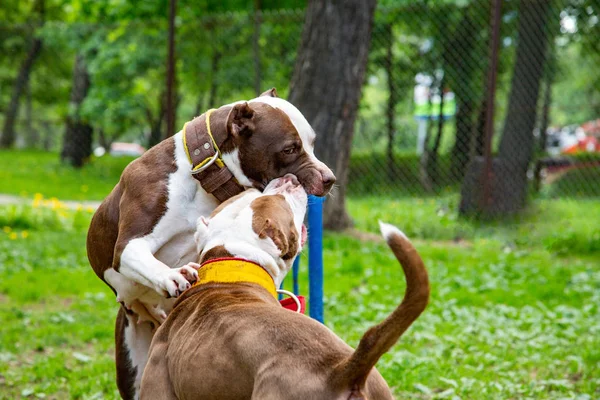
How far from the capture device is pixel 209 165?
3.42 meters

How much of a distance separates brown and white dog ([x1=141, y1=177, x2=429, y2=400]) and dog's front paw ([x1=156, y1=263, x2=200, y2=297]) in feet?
0.13

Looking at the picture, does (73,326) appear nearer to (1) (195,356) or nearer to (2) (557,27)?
(1) (195,356)

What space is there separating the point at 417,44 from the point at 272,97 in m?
9.37

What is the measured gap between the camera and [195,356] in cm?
272

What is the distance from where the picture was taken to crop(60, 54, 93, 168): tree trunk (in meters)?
17.8

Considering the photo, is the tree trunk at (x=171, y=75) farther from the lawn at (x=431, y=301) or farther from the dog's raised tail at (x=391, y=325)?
the dog's raised tail at (x=391, y=325)

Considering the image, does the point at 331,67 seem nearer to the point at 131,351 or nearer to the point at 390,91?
the point at 390,91

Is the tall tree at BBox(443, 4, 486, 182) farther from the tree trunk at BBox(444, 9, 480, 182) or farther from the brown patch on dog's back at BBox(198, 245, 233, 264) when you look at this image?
the brown patch on dog's back at BBox(198, 245, 233, 264)

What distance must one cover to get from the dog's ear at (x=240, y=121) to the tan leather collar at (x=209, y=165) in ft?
0.38

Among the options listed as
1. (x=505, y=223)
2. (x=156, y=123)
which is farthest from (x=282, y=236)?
(x=156, y=123)

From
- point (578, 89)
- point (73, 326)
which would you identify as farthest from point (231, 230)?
point (578, 89)

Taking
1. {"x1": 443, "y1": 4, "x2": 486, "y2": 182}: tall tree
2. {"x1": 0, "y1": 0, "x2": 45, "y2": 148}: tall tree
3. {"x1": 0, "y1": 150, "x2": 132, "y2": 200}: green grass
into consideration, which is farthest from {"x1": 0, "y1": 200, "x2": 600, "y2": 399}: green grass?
{"x1": 0, "y1": 0, "x2": 45, "y2": 148}: tall tree

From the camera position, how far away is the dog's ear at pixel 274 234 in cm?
309

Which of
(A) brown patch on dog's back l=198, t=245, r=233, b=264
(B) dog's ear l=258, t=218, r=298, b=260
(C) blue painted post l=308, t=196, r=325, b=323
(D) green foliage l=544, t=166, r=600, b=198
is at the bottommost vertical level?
(D) green foliage l=544, t=166, r=600, b=198
